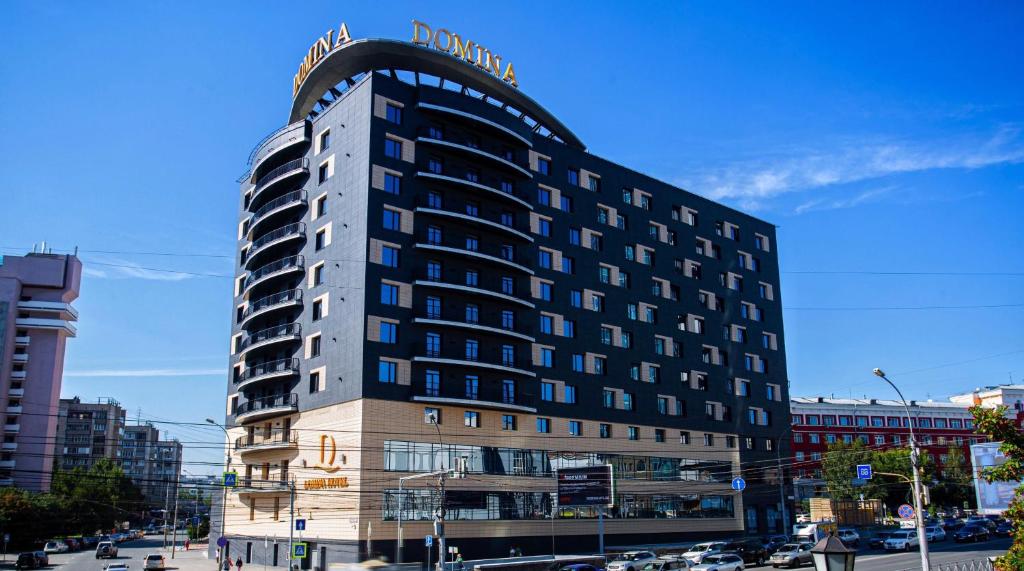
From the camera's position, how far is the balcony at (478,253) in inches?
2537

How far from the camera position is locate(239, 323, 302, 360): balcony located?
6806 cm

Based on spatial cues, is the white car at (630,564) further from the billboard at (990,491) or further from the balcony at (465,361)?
the billboard at (990,491)

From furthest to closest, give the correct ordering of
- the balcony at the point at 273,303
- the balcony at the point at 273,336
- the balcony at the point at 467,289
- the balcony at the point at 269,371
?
1. the balcony at the point at 273,303
2. the balcony at the point at 273,336
3. the balcony at the point at 269,371
4. the balcony at the point at 467,289

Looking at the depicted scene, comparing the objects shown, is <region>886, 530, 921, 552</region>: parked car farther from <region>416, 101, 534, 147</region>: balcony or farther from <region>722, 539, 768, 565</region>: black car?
<region>416, 101, 534, 147</region>: balcony

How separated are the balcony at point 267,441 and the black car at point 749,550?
35184 millimetres

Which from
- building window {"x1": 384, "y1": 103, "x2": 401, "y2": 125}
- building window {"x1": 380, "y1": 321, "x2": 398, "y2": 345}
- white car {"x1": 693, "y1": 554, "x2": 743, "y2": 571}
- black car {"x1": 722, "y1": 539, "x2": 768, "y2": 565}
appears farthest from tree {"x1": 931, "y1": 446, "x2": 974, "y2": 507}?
building window {"x1": 384, "y1": 103, "x2": 401, "y2": 125}

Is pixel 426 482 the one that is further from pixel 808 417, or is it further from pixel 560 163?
pixel 808 417

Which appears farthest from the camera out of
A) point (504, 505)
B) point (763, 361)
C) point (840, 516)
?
point (840, 516)

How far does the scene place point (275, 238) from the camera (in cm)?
7262

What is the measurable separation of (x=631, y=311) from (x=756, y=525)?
89.7 feet

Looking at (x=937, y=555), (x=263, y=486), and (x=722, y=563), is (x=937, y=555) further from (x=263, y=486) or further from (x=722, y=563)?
(x=263, y=486)

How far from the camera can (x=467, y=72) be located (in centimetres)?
7019

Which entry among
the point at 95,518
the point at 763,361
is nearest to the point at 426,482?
the point at 763,361

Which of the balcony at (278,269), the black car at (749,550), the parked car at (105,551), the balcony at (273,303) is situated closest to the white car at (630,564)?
the black car at (749,550)
